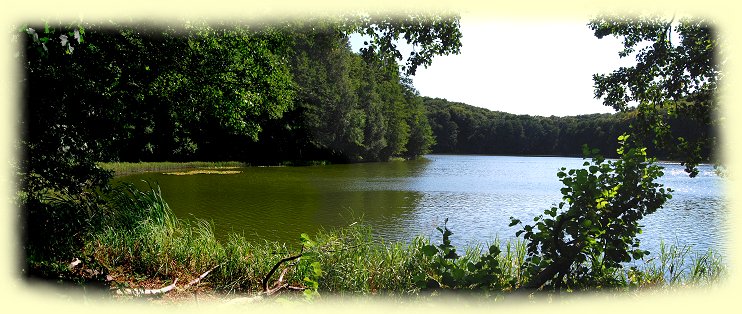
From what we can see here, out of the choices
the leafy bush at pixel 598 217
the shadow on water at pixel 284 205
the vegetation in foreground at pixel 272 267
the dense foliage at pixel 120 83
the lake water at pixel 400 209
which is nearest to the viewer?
the leafy bush at pixel 598 217

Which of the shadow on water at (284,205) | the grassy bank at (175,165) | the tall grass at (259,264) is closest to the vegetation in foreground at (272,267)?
the tall grass at (259,264)

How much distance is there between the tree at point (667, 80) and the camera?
15.2 ft

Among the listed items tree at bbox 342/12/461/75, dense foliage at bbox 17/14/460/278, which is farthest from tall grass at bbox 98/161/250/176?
tree at bbox 342/12/461/75

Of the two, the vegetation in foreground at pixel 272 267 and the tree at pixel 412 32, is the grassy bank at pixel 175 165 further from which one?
the tree at pixel 412 32

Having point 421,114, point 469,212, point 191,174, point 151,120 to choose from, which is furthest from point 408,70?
point 421,114

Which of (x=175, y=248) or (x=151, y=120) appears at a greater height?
(x=151, y=120)

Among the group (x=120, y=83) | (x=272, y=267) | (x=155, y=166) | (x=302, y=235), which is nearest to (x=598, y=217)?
(x=302, y=235)

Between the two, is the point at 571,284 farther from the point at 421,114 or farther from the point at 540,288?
the point at 421,114

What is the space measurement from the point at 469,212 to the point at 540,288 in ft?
41.5

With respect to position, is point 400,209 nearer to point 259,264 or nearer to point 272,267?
point 272,267

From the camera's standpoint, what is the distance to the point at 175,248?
625 cm

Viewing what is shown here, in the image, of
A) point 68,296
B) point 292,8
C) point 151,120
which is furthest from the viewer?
point 151,120

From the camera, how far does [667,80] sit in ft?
16.8

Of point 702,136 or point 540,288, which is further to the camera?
point 702,136
